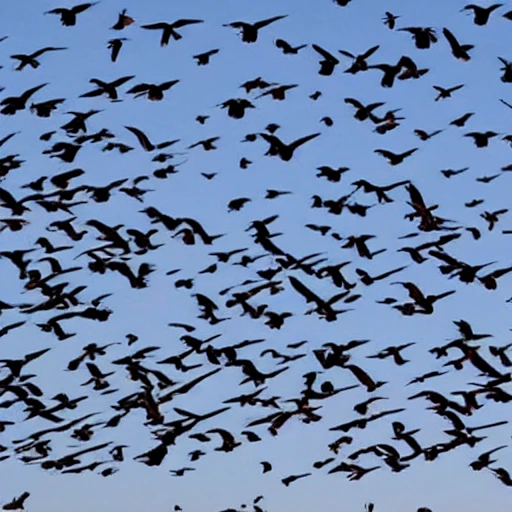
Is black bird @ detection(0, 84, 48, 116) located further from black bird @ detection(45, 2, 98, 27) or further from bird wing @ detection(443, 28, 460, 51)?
bird wing @ detection(443, 28, 460, 51)

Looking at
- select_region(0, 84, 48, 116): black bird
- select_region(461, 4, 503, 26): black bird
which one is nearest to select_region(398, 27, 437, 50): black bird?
select_region(461, 4, 503, 26): black bird

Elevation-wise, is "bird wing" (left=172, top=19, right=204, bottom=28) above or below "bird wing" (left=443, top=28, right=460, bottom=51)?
above

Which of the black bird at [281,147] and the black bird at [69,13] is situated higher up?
the black bird at [69,13]

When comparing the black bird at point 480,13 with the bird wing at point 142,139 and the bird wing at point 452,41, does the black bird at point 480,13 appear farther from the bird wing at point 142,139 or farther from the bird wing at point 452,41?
the bird wing at point 142,139

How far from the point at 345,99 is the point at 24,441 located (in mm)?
12319

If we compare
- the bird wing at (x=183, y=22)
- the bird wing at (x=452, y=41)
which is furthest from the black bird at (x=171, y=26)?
the bird wing at (x=452, y=41)

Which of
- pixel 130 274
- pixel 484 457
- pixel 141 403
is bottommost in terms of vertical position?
pixel 484 457

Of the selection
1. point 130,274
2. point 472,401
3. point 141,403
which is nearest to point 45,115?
point 130,274

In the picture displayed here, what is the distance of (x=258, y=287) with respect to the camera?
42.7 m

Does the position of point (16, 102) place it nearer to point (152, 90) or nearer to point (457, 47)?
point (152, 90)

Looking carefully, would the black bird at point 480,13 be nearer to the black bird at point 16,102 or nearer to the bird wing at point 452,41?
the bird wing at point 452,41

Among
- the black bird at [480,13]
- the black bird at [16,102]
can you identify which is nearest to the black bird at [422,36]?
the black bird at [480,13]

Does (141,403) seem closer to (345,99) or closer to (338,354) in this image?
(338,354)

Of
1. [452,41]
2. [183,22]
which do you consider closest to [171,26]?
[183,22]
